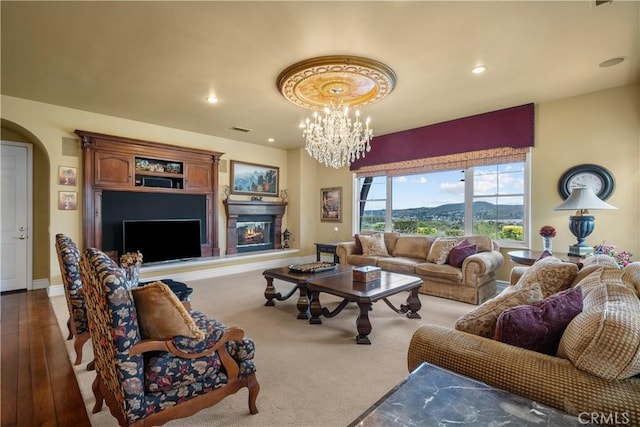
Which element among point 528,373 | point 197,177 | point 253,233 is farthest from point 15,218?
point 528,373

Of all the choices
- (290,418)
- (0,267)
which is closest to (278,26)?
(290,418)

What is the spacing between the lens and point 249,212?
676cm

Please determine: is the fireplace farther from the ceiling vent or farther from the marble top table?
the marble top table

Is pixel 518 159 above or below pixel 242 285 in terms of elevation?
above

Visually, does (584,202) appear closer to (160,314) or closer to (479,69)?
(479,69)

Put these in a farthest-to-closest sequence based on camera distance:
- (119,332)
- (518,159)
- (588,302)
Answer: (518,159) < (588,302) < (119,332)

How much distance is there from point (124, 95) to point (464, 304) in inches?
217

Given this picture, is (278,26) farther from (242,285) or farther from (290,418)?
(242,285)

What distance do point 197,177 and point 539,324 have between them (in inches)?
230

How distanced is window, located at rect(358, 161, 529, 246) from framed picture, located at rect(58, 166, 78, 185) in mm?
5327

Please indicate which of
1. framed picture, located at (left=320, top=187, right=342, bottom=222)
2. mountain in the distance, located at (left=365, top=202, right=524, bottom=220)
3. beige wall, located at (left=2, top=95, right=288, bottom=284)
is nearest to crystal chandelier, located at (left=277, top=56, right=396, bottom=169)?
mountain in the distance, located at (left=365, top=202, right=524, bottom=220)

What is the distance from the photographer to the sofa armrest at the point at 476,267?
4055 mm

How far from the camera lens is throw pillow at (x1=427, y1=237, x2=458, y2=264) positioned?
15.3ft

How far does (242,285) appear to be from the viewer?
5.13 meters
